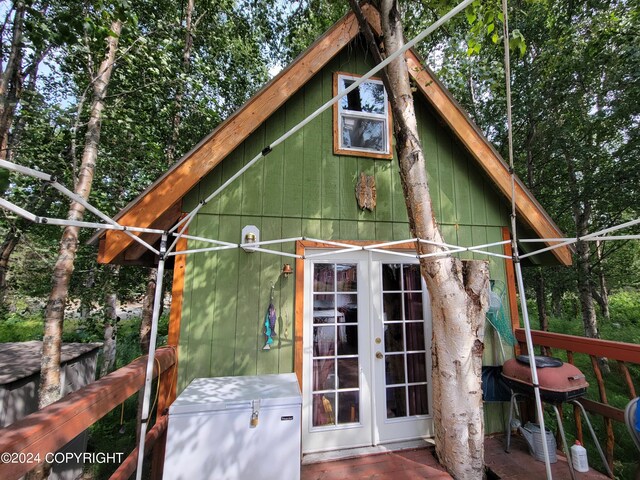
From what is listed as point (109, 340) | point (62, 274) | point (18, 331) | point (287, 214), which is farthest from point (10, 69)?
point (18, 331)

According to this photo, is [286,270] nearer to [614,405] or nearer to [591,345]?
[591,345]

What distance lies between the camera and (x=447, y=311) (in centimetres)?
246

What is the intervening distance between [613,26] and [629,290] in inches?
791

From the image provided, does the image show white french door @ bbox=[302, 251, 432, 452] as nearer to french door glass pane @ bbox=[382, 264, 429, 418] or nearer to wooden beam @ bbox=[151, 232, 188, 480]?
french door glass pane @ bbox=[382, 264, 429, 418]

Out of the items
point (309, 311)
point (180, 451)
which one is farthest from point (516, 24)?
point (180, 451)

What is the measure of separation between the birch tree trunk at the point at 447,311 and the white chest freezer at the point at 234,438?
1.31 m

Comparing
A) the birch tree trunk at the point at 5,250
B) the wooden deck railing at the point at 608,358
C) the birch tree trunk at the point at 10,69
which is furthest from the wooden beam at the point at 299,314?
the birch tree trunk at the point at 5,250

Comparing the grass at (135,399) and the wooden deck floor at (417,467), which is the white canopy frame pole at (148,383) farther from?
the grass at (135,399)

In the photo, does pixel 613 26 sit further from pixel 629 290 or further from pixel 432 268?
pixel 629 290

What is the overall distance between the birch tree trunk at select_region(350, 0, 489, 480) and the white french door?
586mm

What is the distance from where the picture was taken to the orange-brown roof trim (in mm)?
2635

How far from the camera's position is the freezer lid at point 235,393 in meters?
2.10

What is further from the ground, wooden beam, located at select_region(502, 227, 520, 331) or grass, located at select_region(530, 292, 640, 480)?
wooden beam, located at select_region(502, 227, 520, 331)

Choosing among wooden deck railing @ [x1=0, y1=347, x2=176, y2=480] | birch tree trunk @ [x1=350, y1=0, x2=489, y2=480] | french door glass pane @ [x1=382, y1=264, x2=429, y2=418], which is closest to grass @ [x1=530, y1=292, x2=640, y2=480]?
birch tree trunk @ [x1=350, y1=0, x2=489, y2=480]
